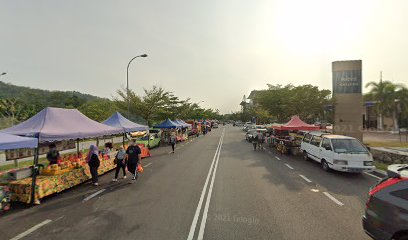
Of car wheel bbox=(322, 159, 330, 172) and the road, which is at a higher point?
car wheel bbox=(322, 159, 330, 172)

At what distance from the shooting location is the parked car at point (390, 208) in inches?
155

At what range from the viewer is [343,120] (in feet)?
77.2

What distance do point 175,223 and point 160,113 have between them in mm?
28370

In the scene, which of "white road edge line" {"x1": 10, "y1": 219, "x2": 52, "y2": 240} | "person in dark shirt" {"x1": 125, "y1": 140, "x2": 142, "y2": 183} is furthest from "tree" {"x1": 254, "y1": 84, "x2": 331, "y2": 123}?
"white road edge line" {"x1": 10, "y1": 219, "x2": 52, "y2": 240}

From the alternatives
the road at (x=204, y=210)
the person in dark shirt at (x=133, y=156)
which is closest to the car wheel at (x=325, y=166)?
the road at (x=204, y=210)

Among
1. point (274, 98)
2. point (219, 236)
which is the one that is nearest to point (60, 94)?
point (274, 98)

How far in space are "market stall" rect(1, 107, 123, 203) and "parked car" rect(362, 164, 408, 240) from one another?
9439 millimetres

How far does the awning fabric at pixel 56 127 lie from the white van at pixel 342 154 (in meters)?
11.8

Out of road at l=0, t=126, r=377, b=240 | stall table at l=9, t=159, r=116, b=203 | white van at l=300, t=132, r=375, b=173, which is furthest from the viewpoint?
white van at l=300, t=132, r=375, b=173

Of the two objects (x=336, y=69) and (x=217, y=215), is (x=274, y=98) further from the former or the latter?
(x=217, y=215)

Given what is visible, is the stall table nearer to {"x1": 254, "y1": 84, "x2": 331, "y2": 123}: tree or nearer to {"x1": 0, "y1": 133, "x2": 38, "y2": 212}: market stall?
{"x1": 0, "y1": 133, "x2": 38, "y2": 212}: market stall

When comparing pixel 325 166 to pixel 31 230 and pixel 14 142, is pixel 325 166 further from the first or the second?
pixel 14 142

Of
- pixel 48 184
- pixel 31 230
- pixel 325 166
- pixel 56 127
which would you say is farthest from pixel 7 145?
pixel 325 166

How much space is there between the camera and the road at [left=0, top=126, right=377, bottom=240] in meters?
5.57
